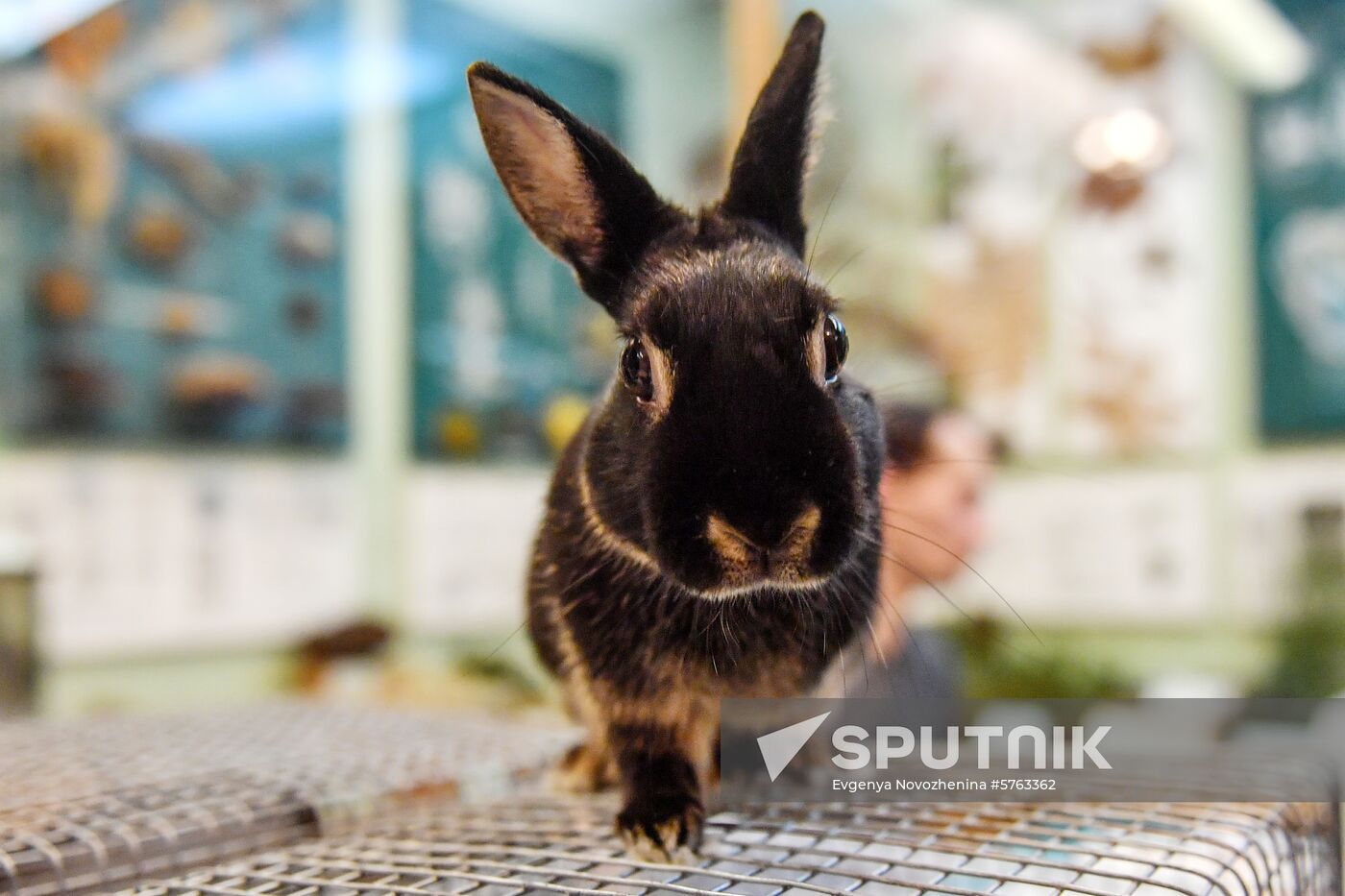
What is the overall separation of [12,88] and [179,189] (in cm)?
33

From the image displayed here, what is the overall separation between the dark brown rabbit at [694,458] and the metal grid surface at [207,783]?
0.84 feet

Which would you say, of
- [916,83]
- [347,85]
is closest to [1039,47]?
[916,83]

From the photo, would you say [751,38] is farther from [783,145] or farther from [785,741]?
[785,741]

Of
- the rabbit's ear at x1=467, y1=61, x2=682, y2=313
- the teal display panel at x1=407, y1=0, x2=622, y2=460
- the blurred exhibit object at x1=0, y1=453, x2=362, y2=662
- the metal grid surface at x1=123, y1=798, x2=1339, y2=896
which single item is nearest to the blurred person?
the metal grid surface at x1=123, y1=798, x2=1339, y2=896

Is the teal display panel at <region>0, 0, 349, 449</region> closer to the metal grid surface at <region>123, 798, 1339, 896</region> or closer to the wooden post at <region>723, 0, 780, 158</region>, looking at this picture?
the wooden post at <region>723, 0, 780, 158</region>

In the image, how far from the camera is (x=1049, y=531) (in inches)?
98.7

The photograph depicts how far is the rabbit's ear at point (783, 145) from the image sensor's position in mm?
604

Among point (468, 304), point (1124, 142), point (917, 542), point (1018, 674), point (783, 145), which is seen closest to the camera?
point (783, 145)

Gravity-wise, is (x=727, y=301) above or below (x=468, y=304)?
below

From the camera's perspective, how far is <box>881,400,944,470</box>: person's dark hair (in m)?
0.76

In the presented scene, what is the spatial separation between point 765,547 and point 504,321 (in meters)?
2.07

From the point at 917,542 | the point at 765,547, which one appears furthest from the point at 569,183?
the point at 917,542

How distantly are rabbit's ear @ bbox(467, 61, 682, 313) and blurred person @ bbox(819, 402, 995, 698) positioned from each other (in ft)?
0.71

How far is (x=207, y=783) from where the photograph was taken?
86 cm
